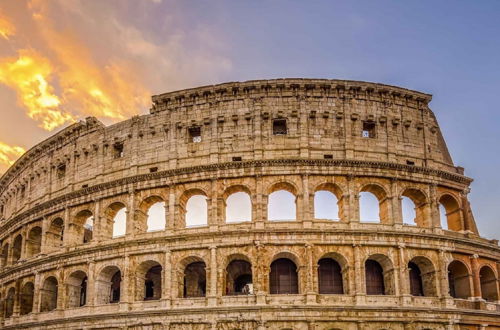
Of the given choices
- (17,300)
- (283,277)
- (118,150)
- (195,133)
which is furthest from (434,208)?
(17,300)

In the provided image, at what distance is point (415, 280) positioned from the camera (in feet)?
90.2

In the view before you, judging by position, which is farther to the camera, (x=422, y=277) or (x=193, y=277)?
(x=193, y=277)

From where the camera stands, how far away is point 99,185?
29781 millimetres

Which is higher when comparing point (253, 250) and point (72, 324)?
point (253, 250)

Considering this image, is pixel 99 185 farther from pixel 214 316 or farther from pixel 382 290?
pixel 382 290

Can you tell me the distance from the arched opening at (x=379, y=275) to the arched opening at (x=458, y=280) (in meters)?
3.71

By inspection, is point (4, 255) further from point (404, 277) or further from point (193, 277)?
point (404, 277)

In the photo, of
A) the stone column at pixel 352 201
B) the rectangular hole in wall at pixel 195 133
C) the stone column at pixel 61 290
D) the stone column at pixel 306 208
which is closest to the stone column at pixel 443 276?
the stone column at pixel 352 201

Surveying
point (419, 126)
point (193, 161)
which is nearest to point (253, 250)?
→ point (193, 161)

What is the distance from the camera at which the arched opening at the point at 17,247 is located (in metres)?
35.3

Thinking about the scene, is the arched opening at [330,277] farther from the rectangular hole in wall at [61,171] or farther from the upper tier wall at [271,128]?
the rectangular hole in wall at [61,171]

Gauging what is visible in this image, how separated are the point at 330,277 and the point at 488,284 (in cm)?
863

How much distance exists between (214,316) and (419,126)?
47.6 feet

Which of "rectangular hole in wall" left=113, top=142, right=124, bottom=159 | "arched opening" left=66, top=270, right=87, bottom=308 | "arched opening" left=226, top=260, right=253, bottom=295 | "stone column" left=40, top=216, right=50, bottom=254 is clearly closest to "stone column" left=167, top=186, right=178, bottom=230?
"arched opening" left=226, top=260, right=253, bottom=295
